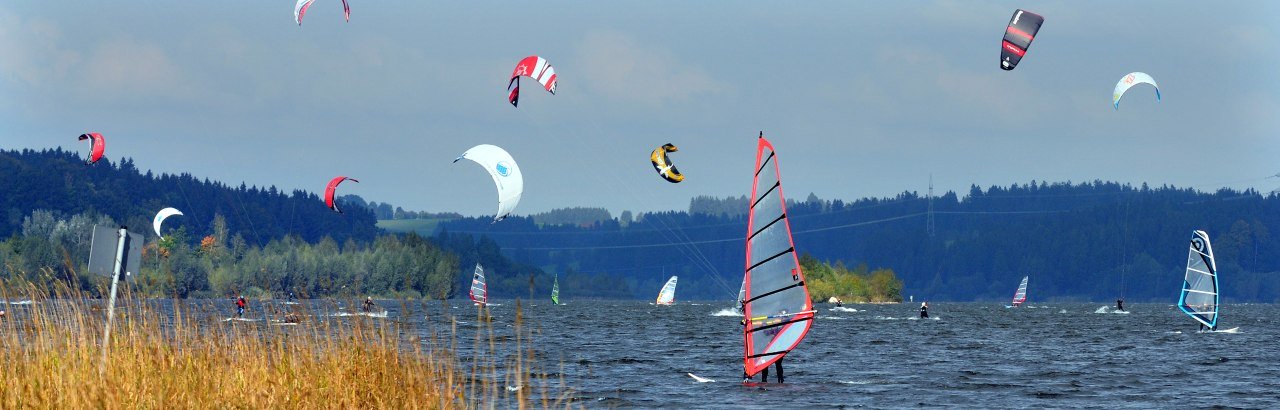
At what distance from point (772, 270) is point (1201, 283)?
164ft

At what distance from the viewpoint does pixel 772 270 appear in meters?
29.4

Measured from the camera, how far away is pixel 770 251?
29266mm

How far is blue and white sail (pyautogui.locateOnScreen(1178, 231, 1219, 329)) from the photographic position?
6631cm

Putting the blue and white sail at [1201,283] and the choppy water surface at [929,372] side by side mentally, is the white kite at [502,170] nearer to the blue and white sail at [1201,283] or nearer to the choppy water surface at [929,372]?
the choppy water surface at [929,372]

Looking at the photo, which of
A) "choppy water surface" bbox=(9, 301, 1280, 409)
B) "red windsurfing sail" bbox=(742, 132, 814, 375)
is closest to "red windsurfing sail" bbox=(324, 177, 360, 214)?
"choppy water surface" bbox=(9, 301, 1280, 409)

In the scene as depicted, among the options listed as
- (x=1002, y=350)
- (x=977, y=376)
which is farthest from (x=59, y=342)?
(x=1002, y=350)

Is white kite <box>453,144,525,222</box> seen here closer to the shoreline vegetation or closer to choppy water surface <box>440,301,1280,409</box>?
choppy water surface <box>440,301,1280,409</box>

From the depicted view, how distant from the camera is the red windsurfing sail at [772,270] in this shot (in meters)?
29.1

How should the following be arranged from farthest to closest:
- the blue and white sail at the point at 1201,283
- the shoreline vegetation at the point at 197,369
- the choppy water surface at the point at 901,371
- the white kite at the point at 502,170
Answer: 1. the blue and white sail at the point at 1201,283
2. the white kite at the point at 502,170
3. the choppy water surface at the point at 901,371
4. the shoreline vegetation at the point at 197,369

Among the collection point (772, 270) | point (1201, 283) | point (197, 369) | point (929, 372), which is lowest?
point (929, 372)

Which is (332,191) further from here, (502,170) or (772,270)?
(772,270)

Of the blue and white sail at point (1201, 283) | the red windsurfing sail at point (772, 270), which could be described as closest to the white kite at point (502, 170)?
the red windsurfing sail at point (772, 270)

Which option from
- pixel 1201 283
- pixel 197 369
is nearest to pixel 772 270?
pixel 197 369

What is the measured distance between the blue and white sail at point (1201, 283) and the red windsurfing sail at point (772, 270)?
127ft
